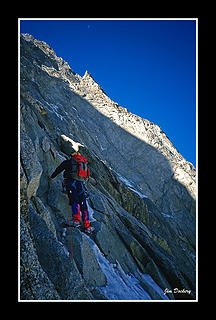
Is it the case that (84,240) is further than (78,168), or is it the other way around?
(78,168)

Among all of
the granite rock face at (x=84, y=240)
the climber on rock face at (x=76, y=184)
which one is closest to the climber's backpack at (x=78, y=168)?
the climber on rock face at (x=76, y=184)

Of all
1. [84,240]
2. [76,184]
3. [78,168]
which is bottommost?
[84,240]

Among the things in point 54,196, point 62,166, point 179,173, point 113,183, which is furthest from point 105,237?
point 179,173

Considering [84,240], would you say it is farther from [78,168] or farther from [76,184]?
[78,168]

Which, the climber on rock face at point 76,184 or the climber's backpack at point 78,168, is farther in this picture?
the climber's backpack at point 78,168

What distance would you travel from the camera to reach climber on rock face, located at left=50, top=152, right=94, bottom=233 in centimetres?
694

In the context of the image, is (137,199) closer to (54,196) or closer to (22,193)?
(54,196)

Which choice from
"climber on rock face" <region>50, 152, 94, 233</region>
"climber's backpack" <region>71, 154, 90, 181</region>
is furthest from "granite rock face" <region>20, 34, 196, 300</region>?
"climber's backpack" <region>71, 154, 90, 181</region>

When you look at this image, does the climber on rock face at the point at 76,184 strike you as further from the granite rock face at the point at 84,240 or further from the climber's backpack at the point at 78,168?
the granite rock face at the point at 84,240

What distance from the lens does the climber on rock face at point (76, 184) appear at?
694 centimetres

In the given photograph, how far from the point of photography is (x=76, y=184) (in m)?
7.31

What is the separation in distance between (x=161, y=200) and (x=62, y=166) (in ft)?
79.8

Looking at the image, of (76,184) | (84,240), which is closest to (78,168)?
(76,184)

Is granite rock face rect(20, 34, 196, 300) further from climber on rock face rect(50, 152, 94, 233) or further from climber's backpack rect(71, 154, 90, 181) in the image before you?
climber's backpack rect(71, 154, 90, 181)
